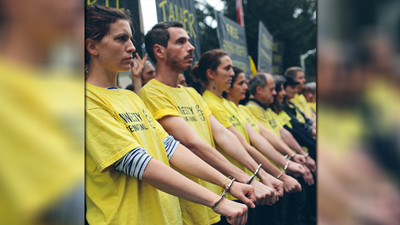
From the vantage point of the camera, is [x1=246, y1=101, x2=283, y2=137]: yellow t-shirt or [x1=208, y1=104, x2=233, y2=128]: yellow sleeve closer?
[x1=208, y1=104, x2=233, y2=128]: yellow sleeve

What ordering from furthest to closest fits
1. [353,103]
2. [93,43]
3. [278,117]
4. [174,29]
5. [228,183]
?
[278,117] → [174,29] → [228,183] → [93,43] → [353,103]

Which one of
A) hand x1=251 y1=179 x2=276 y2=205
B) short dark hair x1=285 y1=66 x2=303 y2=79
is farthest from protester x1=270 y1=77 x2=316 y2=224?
hand x1=251 y1=179 x2=276 y2=205

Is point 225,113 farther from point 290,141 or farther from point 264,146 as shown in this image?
point 290,141

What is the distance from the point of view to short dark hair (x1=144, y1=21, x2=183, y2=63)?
7.17 ft

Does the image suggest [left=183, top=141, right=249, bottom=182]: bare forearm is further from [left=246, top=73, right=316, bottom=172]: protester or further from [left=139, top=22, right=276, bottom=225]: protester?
[left=246, top=73, right=316, bottom=172]: protester

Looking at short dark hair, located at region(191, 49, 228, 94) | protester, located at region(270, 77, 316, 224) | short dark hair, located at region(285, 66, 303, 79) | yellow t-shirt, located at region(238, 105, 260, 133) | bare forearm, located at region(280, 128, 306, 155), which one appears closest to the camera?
short dark hair, located at region(191, 49, 228, 94)

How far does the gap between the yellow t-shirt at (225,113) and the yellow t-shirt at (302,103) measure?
2.08 metres

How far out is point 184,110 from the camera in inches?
90.4

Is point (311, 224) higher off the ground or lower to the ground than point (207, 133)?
lower

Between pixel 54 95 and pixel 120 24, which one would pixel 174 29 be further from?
pixel 54 95

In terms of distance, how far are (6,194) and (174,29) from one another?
4.75 ft

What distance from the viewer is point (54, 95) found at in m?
1.14

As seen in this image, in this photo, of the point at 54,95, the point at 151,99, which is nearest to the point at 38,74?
the point at 54,95

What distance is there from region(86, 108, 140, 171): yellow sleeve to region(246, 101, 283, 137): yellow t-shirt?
2.23 meters
